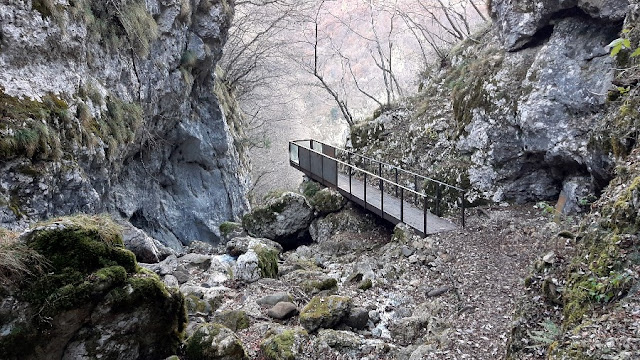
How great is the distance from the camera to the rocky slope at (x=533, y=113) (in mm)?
8938

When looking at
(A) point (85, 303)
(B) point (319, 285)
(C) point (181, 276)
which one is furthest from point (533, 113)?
(A) point (85, 303)

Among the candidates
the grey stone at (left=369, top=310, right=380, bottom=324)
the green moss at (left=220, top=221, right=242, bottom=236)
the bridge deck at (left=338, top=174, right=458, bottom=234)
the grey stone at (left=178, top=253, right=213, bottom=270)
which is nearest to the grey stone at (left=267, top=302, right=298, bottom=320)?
the grey stone at (left=369, top=310, right=380, bottom=324)

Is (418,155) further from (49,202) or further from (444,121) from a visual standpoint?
(49,202)

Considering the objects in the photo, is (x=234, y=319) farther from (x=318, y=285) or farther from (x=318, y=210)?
(x=318, y=210)

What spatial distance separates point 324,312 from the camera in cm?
662

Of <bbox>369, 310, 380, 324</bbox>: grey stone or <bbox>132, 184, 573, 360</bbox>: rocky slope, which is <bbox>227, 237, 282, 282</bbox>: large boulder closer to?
<bbox>132, 184, 573, 360</bbox>: rocky slope

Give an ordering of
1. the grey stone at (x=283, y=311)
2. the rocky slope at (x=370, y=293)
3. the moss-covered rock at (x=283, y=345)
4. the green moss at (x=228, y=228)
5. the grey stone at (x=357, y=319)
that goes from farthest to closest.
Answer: the green moss at (x=228, y=228) → the grey stone at (x=283, y=311) → the grey stone at (x=357, y=319) → the rocky slope at (x=370, y=293) → the moss-covered rock at (x=283, y=345)

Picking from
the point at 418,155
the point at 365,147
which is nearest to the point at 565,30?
the point at 418,155

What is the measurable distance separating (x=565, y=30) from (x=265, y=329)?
9013 mm

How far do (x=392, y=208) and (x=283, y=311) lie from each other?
5279 mm

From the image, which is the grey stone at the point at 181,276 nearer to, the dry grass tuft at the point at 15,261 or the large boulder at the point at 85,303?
the large boulder at the point at 85,303

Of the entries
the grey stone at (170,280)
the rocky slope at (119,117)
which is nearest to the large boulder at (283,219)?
the rocky slope at (119,117)

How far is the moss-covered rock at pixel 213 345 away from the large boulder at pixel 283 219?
25.1 ft

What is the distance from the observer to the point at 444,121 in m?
12.9
